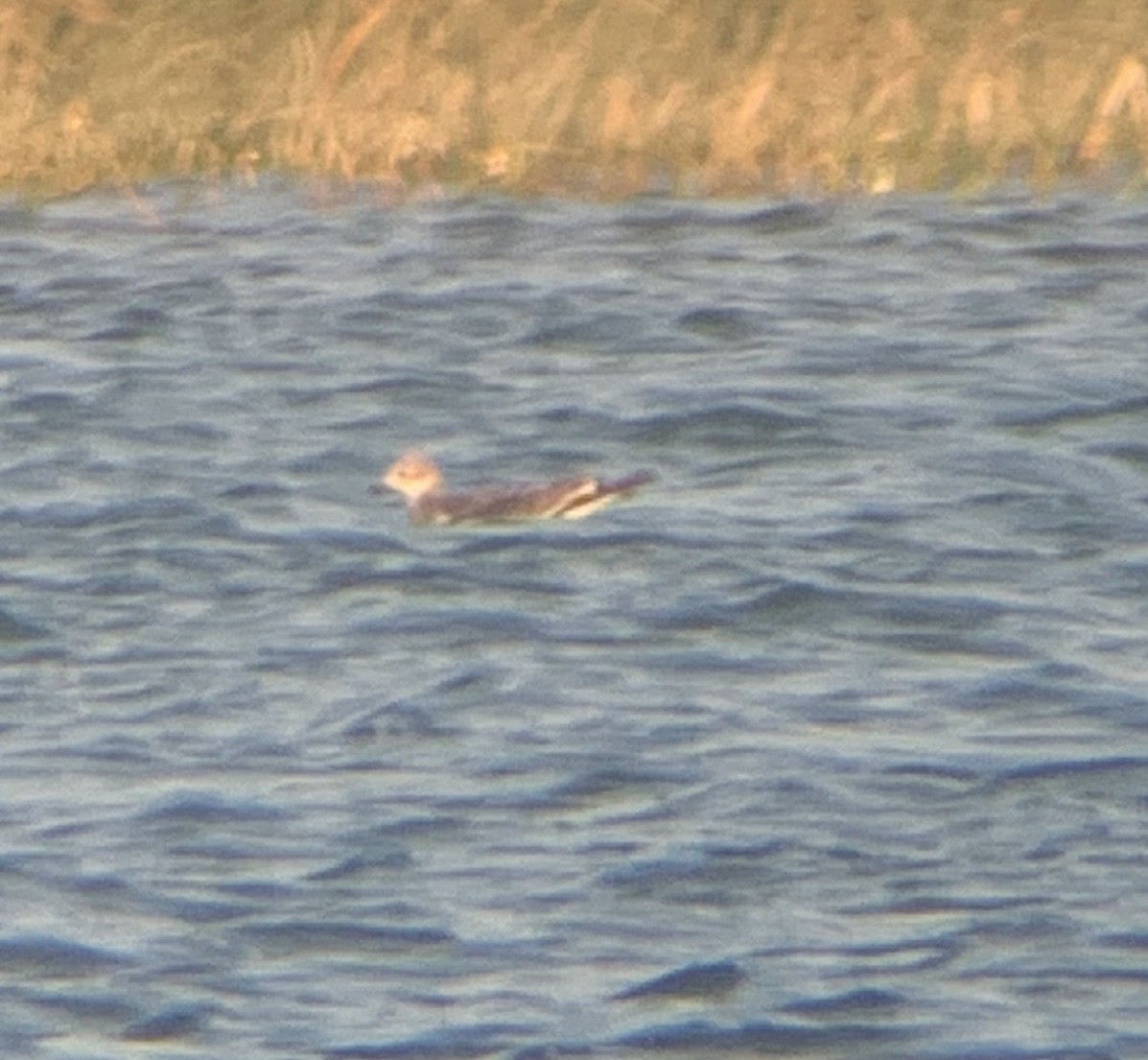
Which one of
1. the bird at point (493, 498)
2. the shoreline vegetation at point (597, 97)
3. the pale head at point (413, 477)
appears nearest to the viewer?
the bird at point (493, 498)

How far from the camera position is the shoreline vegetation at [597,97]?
16.2 m

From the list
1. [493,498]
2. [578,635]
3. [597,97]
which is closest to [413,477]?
[493,498]

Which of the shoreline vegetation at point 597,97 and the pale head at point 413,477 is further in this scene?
the shoreline vegetation at point 597,97

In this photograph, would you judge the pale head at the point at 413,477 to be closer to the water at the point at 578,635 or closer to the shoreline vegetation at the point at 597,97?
the water at the point at 578,635

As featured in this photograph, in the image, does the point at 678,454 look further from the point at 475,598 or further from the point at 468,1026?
the point at 468,1026

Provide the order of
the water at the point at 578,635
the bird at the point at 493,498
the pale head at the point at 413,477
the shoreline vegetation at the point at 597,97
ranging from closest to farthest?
the water at the point at 578,635
the bird at the point at 493,498
the pale head at the point at 413,477
the shoreline vegetation at the point at 597,97

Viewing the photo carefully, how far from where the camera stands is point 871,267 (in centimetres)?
1546

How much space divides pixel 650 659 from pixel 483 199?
19.6 feet

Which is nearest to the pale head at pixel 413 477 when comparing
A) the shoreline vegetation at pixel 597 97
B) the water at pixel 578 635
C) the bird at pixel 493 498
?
the bird at pixel 493 498

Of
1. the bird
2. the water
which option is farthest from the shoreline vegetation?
the bird

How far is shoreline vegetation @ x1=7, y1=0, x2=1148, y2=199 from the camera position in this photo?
16250 millimetres

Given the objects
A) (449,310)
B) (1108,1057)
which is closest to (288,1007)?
(1108,1057)

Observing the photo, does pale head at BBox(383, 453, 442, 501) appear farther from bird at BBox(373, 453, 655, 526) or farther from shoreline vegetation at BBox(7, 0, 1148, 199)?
shoreline vegetation at BBox(7, 0, 1148, 199)

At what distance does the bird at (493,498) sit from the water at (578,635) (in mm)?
77
